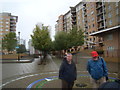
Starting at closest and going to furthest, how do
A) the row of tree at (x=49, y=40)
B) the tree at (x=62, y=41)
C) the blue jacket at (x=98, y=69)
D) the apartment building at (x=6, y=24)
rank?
the blue jacket at (x=98, y=69)
the row of tree at (x=49, y=40)
the tree at (x=62, y=41)
the apartment building at (x=6, y=24)

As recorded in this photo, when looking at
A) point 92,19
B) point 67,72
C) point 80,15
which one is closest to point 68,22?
point 80,15

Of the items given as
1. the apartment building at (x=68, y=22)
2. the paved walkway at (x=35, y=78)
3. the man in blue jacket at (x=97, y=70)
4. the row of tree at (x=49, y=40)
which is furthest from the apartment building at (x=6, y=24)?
the man in blue jacket at (x=97, y=70)

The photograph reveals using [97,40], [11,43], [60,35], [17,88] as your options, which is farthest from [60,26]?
[17,88]

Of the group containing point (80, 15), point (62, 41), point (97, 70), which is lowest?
point (97, 70)

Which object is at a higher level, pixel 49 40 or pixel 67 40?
pixel 67 40

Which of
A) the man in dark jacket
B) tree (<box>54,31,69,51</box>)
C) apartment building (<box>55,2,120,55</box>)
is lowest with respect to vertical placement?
the man in dark jacket

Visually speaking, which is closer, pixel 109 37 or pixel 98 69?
pixel 98 69

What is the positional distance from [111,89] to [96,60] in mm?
1982

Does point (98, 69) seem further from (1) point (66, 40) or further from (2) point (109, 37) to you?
(1) point (66, 40)

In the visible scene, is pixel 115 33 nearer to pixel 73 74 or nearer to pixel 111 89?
pixel 73 74

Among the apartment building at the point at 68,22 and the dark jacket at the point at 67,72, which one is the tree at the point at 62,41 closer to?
the dark jacket at the point at 67,72

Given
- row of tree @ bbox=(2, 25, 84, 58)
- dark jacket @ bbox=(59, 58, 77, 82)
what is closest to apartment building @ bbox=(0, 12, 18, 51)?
row of tree @ bbox=(2, 25, 84, 58)

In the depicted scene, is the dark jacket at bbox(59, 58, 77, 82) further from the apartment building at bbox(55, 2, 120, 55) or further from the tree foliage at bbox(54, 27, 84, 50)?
the apartment building at bbox(55, 2, 120, 55)

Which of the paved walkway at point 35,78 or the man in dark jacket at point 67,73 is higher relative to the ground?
the man in dark jacket at point 67,73
